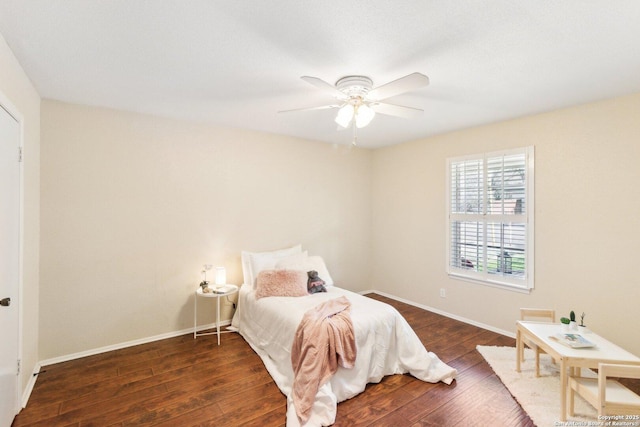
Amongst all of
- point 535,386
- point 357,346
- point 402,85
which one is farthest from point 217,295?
point 535,386

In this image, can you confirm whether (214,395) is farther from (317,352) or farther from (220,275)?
(220,275)

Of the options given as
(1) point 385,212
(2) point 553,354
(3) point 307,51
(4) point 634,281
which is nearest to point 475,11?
(3) point 307,51

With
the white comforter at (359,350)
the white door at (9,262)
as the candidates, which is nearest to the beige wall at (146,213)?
the white door at (9,262)

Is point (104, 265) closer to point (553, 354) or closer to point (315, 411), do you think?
point (315, 411)

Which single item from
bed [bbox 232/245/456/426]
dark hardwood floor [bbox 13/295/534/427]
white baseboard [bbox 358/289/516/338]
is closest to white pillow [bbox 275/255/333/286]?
bed [bbox 232/245/456/426]

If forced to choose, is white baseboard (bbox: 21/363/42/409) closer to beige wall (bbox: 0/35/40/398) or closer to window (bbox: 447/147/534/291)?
beige wall (bbox: 0/35/40/398)

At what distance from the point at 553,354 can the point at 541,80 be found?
6.89 ft

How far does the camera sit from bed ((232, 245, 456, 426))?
92.2 inches

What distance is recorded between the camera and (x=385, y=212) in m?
5.15

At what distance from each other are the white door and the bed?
1.77 meters

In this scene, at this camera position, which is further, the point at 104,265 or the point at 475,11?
the point at 104,265

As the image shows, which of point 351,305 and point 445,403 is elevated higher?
point 351,305

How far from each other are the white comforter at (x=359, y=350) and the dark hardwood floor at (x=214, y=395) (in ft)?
0.25

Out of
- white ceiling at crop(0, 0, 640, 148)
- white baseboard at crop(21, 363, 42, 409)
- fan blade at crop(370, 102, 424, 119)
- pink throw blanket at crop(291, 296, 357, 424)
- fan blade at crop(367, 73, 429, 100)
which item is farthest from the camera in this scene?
fan blade at crop(370, 102, 424, 119)
